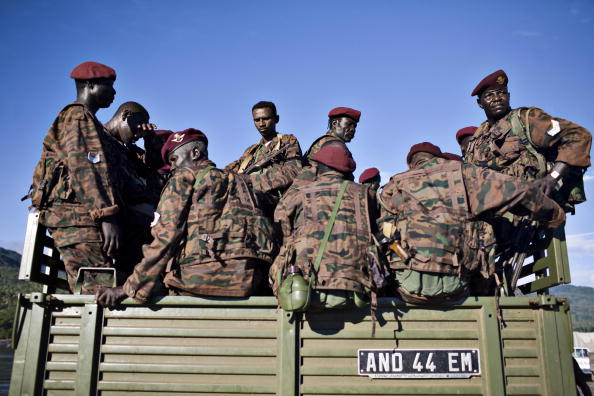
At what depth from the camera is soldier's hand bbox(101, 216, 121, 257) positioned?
4316 mm

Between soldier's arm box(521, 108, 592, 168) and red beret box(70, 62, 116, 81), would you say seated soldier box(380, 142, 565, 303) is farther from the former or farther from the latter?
red beret box(70, 62, 116, 81)

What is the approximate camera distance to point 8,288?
90.3 m

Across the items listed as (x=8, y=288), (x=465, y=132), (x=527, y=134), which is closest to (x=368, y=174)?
(x=465, y=132)

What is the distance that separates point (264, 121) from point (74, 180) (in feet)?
8.57

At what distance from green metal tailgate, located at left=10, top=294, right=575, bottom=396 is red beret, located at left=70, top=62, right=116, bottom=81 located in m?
2.19

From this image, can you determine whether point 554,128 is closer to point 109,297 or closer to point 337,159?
point 337,159

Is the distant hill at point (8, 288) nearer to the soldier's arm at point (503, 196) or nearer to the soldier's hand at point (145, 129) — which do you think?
the soldier's hand at point (145, 129)

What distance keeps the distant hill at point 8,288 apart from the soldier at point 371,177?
43536 mm

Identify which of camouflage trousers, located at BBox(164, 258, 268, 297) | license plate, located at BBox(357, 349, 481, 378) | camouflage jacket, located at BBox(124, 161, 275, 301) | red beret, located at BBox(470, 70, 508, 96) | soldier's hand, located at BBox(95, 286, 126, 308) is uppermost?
red beret, located at BBox(470, 70, 508, 96)

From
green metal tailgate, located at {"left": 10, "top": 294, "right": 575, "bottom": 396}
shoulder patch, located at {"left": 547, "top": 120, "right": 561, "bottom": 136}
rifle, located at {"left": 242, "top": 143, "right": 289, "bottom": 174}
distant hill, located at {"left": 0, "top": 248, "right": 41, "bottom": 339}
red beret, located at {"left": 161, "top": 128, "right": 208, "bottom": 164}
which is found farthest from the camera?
distant hill, located at {"left": 0, "top": 248, "right": 41, "bottom": 339}

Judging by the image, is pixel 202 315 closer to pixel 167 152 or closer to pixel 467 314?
pixel 167 152

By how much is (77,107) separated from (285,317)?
2784 millimetres

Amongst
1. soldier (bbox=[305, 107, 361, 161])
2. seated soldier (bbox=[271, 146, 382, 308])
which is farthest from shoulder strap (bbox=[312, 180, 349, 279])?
soldier (bbox=[305, 107, 361, 161])

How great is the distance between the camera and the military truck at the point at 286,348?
3594mm
